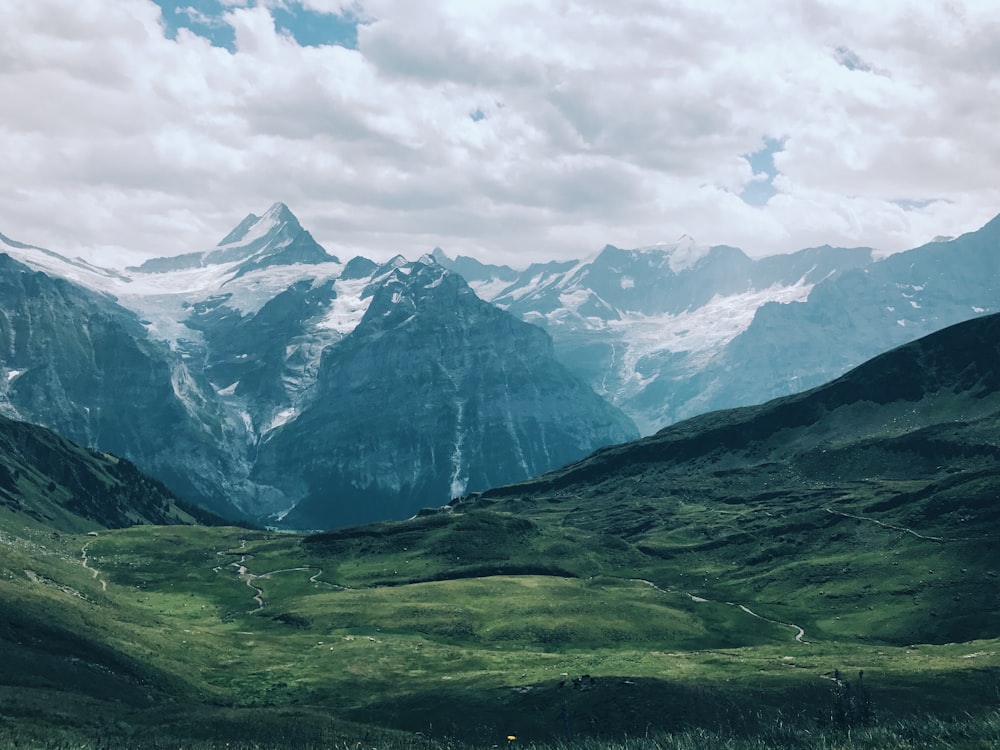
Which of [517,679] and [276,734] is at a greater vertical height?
[276,734]

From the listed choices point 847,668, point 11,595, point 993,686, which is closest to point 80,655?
point 11,595

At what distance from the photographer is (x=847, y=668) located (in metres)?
190

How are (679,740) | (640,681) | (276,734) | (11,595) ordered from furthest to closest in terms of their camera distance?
(11,595), (640,681), (276,734), (679,740)

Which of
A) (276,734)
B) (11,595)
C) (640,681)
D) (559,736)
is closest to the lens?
(276,734)

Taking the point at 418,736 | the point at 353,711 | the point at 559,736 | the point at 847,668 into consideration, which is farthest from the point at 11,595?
the point at 847,668

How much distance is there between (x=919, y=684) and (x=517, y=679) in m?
69.0

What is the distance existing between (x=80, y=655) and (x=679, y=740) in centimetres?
10453

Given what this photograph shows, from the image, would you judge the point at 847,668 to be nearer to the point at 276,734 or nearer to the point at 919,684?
the point at 919,684

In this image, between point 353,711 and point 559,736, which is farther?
point 353,711

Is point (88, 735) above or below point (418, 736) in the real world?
above

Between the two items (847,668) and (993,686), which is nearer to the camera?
(993,686)

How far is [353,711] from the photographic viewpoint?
16775cm

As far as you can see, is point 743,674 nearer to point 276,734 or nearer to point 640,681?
point 640,681

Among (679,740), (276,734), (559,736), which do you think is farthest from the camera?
(559,736)
